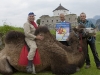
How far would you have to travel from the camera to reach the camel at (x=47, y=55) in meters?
6.63

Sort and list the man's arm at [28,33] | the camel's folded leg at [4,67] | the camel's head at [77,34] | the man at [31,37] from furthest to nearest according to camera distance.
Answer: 1. the camel's head at [77,34]
2. the camel's folded leg at [4,67]
3. the man's arm at [28,33]
4. the man at [31,37]

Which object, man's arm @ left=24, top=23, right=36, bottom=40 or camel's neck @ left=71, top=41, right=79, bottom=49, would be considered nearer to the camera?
man's arm @ left=24, top=23, right=36, bottom=40

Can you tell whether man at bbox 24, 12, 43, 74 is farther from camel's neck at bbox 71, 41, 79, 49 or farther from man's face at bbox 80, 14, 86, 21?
man's face at bbox 80, 14, 86, 21

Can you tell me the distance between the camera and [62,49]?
685 cm

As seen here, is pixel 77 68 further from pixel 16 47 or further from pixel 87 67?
pixel 16 47

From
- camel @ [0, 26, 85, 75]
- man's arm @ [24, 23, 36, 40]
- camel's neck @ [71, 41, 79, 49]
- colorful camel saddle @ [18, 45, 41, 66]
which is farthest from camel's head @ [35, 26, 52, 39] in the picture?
camel's neck @ [71, 41, 79, 49]

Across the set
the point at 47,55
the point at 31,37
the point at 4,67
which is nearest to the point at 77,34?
→ the point at 47,55

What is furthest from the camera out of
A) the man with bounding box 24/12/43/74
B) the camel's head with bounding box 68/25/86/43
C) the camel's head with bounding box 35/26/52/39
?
the camel's head with bounding box 68/25/86/43

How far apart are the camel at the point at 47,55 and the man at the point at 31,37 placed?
0.15m

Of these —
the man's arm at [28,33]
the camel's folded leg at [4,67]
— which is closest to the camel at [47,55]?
the camel's folded leg at [4,67]

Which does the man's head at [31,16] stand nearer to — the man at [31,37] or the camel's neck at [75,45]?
the man at [31,37]

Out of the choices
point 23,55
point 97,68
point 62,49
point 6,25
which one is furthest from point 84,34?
point 6,25

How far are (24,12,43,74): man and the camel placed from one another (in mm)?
152

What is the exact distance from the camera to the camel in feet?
21.7
